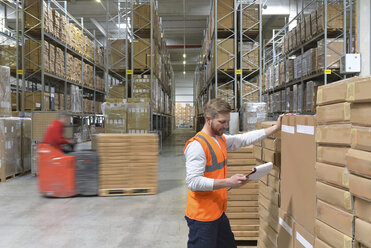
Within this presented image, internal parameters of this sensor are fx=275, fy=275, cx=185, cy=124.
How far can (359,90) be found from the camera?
139 centimetres

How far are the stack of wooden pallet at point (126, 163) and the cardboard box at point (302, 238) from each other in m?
3.79

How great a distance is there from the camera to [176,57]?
29.3 m

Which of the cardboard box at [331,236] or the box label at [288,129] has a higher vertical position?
the box label at [288,129]

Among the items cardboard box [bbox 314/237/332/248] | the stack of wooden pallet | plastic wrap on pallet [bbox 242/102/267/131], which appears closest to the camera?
cardboard box [bbox 314/237/332/248]

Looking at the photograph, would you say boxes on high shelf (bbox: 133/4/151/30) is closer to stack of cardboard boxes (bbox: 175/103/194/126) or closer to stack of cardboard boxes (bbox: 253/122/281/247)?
stack of cardboard boxes (bbox: 253/122/281/247)

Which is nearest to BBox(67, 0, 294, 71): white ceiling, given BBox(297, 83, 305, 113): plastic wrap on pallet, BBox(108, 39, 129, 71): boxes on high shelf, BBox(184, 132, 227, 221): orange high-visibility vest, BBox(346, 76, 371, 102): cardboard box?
BBox(108, 39, 129, 71): boxes on high shelf

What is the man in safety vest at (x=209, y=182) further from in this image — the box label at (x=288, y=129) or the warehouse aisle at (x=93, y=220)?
the warehouse aisle at (x=93, y=220)

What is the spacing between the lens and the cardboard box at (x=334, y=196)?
1434mm

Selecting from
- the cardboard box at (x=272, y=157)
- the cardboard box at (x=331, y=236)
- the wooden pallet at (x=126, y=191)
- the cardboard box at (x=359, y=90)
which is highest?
the cardboard box at (x=359, y=90)

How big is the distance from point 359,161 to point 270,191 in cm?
142

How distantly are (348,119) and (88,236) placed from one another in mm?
3483

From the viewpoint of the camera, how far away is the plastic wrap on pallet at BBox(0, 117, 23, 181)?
6.75m

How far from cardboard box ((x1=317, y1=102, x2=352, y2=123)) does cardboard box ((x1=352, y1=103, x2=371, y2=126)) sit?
0.05 feet

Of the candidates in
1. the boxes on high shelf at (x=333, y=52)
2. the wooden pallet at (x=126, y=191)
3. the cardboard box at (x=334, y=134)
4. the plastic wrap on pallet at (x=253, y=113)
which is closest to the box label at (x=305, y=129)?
the cardboard box at (x=334, y=134)
